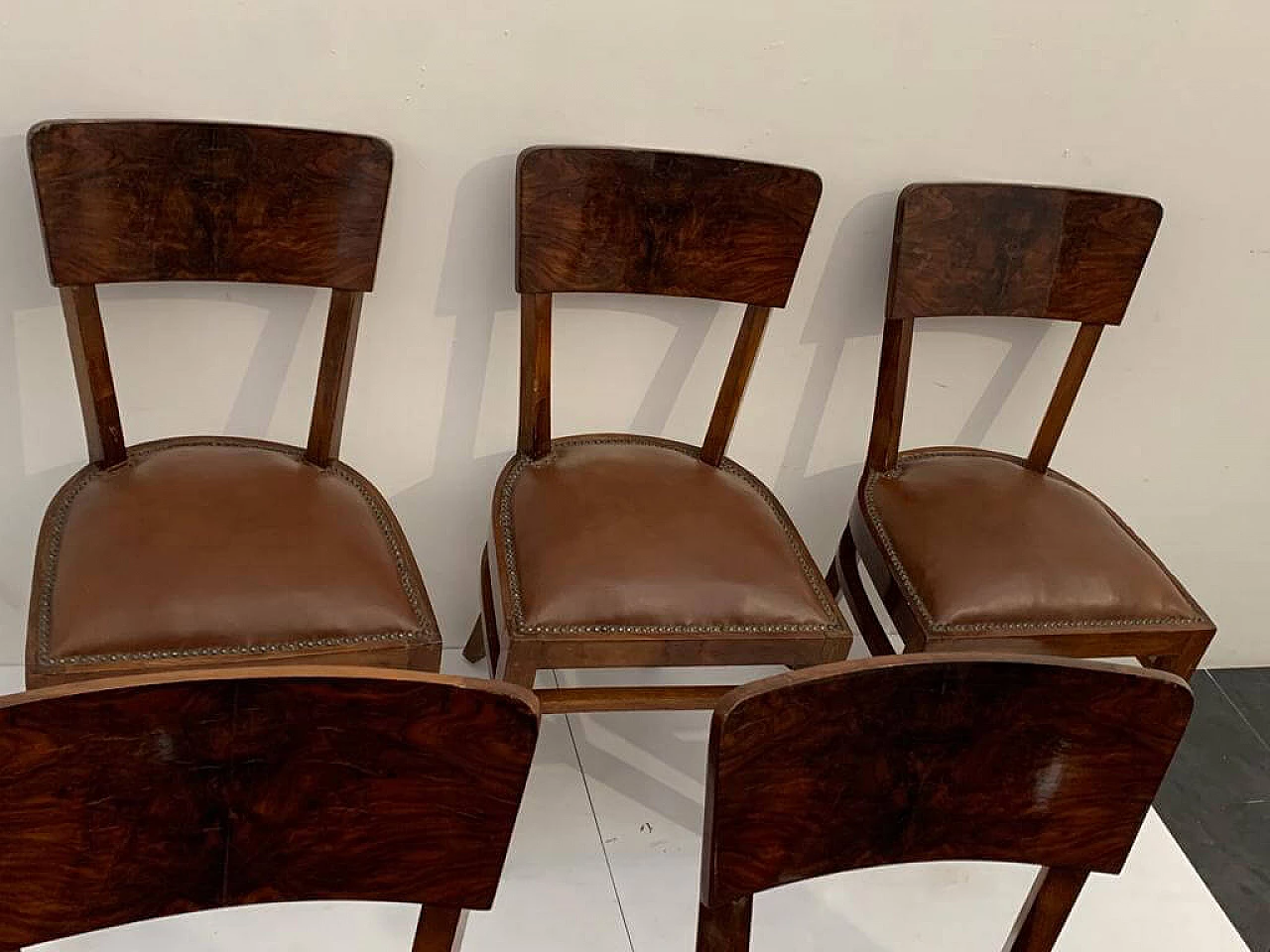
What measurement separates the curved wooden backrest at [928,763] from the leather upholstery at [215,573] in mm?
703

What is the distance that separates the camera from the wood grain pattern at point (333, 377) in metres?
1.89

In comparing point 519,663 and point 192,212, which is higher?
point 192,212

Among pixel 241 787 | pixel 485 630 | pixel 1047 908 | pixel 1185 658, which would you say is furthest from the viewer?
pixel 485 630

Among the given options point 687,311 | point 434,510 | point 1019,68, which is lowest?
point 434,510

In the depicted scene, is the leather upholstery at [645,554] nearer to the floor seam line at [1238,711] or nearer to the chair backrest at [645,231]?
the chair backrest at [645,231]

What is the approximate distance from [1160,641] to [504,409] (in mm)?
995

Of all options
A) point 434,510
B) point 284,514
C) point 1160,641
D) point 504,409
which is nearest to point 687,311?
point 504,409

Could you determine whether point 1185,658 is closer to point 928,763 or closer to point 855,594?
point 855,594

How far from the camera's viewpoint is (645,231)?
1.93m

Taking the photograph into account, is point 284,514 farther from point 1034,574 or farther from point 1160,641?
point 1160,641

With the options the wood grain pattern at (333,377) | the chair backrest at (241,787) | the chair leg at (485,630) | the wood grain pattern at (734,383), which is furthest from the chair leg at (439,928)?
the wood grain pattern at (734,383)

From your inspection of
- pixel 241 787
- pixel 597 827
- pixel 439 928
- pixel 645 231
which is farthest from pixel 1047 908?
pixel 645 231

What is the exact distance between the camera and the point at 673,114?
75.9 inches

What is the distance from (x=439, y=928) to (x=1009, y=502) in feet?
4.02
